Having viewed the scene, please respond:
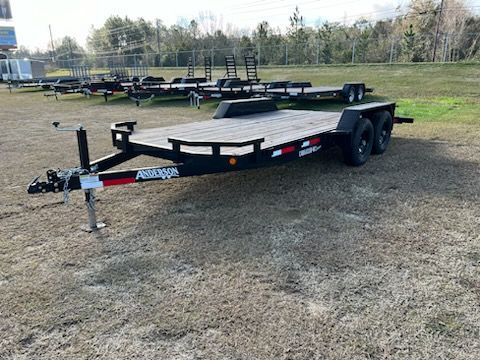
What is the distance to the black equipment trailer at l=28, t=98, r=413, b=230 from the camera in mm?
3170

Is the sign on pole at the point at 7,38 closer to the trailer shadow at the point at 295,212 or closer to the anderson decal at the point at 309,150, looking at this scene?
the trailer shadow at the point at 295,212

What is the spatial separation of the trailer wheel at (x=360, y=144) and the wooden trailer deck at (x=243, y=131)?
0.27m

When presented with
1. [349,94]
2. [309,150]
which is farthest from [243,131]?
[349,94]

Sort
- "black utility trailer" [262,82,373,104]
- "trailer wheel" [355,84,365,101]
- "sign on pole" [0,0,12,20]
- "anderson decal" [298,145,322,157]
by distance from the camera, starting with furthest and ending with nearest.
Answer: "sign on pole" [0,0,12,20] < "trailer wheel" [355,84,365,101] < "black utility trailer" [262,82,373,104] < "anderson decal" [298,145,322,157]

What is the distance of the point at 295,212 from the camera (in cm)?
365

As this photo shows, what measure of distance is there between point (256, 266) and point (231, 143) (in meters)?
1.02

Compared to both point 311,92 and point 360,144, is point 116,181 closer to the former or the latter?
point 360,144

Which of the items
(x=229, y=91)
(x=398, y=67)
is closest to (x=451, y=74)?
(x=398, y=67)

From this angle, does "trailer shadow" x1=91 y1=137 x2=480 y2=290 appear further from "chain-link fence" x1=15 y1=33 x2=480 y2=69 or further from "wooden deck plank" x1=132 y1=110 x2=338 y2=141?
"chain-link fence" x1=15 y1=33 x2=480 y2=69

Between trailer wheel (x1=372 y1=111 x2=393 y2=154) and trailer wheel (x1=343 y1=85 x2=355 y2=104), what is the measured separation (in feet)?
19.3

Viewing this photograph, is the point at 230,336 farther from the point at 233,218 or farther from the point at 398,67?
the point at 398,67

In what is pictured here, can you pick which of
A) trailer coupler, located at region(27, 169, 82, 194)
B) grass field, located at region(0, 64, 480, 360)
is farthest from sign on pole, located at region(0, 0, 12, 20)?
trailer coupler, located at region(27, 169, 82, 194)

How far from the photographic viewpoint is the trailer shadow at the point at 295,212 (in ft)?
9.50

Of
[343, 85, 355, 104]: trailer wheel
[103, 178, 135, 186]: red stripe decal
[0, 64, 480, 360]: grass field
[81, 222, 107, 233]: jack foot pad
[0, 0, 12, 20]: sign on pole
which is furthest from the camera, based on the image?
[0, 0, 12, 20]: sign on pole
